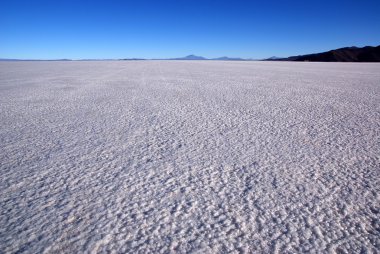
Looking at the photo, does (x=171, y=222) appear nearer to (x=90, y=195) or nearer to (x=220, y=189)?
(x=220, y=189)

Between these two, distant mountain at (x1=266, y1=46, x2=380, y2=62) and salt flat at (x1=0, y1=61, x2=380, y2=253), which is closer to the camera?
salt flat at (x1=0, y1=61, x2=380, y2=253)

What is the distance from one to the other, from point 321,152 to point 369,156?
0.36 metres

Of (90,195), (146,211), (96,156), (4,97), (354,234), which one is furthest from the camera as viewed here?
(4,97)

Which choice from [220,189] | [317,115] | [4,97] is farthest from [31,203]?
[4,97]

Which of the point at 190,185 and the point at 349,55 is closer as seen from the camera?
the point at 190,185

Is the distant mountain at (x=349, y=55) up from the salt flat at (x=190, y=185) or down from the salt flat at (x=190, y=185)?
down

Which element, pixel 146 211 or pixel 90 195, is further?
pixel 90 195

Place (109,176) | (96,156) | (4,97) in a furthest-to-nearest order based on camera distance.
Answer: (4,97), (96,156), (109,176)

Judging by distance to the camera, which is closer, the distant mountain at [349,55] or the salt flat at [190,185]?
the salt flat at [190,185]

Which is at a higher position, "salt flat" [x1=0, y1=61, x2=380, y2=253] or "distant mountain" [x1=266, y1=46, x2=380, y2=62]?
"salt flat" [x1=0, y1=61, x2=380, y2=253]

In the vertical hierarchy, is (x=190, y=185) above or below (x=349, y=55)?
above

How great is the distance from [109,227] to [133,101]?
3.74m

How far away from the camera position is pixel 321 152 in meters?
2.34

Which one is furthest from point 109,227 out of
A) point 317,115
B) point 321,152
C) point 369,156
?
point 317,115
